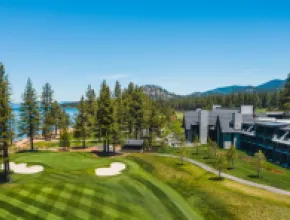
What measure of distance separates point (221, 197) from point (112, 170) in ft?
58.4

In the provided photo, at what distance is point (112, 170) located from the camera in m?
37.4

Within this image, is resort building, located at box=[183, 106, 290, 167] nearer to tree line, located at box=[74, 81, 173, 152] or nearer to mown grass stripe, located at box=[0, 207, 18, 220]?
tree line, located at box=[74, 81, 173, 152]

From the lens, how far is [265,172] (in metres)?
40.5

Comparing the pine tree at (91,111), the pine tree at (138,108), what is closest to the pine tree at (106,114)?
the pine tree at (91,111)

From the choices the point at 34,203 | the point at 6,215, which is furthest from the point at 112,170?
the point at 6,215

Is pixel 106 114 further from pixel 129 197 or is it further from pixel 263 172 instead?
pixel 263 172

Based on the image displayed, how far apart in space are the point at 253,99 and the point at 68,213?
164m

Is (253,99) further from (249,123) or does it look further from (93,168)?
(93,168)

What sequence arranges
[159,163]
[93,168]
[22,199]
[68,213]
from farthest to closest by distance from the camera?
[159,163] < [93,168] < [22,199] < [68,213]

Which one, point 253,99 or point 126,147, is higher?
point 253,99

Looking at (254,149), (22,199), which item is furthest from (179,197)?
(254,149)

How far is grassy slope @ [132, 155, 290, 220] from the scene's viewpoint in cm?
2603

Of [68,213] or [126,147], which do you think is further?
[126,147]

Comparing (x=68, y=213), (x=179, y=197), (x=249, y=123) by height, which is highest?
(x=249, y=123)
